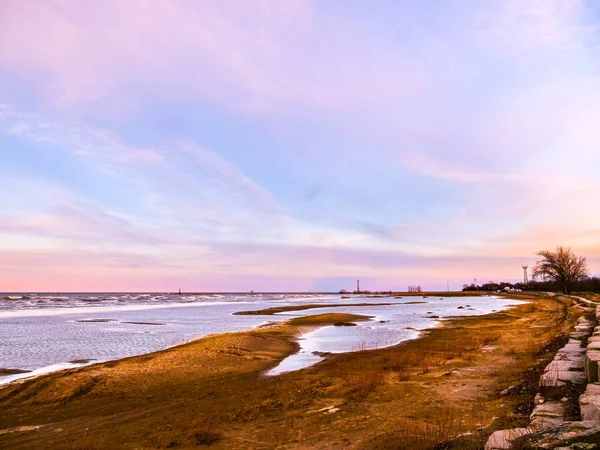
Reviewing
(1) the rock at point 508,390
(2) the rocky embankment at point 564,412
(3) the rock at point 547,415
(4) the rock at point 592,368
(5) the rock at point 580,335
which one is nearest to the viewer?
(2) the rocky embankment at point 564,412

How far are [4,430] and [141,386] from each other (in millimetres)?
4645

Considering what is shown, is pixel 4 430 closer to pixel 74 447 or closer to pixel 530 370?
pixel 74 447

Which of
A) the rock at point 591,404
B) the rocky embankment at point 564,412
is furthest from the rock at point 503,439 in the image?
the rock at point 591,404

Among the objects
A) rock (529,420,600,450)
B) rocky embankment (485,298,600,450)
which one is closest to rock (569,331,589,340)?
rocky embankment (485,298,600,450)

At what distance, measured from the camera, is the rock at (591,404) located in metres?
6.39

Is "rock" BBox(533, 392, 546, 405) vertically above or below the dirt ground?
above

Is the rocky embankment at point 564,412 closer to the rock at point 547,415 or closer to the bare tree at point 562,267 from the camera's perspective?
the rock at point 547,415

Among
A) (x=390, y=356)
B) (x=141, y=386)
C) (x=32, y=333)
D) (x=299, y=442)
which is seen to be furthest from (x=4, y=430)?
(x=32, y=333)

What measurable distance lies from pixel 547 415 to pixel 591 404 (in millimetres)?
896

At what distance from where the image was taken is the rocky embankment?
517 cm

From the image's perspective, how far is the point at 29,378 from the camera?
1645 centimetres

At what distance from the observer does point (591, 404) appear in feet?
22.7

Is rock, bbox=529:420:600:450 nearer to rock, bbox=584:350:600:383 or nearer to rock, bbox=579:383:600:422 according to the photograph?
rock, bbox=579:383:600:422

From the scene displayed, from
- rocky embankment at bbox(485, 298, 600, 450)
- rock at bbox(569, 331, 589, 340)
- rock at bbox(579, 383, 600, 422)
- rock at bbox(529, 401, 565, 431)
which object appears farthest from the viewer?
rock at bbox(569, 331, 589, 340)
